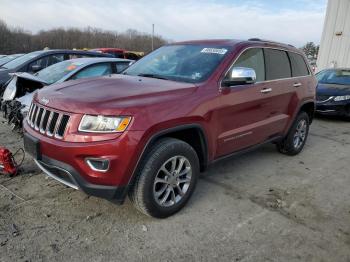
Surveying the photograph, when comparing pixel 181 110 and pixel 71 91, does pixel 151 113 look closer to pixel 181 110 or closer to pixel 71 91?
pixel 181 110

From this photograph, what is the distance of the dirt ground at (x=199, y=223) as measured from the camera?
2.87m

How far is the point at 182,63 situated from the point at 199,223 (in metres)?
1.88

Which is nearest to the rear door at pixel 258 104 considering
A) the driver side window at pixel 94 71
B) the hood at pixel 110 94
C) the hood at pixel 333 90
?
the hood at pixel 110 94

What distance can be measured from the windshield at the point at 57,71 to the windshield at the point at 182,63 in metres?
1.92

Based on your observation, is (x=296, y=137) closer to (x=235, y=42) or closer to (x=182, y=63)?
(x=235, y=42)

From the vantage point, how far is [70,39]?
196 feet

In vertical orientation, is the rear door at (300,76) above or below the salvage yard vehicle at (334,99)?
above

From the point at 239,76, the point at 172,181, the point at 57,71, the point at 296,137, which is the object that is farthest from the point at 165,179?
the point at 57,71

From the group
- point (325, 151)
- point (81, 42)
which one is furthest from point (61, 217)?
point (81, 42)

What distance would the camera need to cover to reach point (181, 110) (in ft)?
10.6

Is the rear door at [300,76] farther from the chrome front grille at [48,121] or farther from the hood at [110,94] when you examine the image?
the chrome front grille at [48,121]

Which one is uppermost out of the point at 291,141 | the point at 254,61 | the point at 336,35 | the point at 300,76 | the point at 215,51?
the point at 336,35

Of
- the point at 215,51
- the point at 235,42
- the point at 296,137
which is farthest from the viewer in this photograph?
the point at 296,137

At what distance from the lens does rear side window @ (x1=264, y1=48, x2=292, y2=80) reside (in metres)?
4.60
